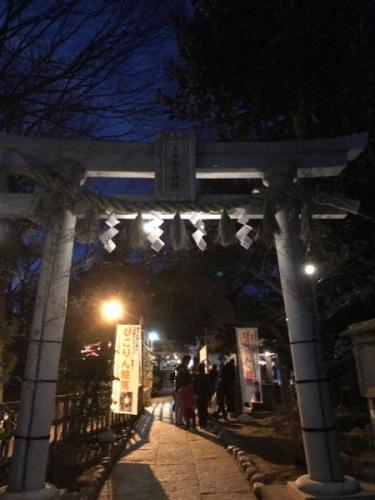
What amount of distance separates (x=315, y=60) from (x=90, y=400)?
926cm

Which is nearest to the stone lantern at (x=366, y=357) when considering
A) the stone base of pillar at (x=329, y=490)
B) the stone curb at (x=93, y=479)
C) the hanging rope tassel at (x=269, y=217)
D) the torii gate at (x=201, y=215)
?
the torii gate at (x=201, y=215)

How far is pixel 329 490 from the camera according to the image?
4.14 metres

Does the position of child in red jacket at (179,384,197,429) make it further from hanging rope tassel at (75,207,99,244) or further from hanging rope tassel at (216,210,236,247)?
hanging rope tassel at (75,207,99,244)

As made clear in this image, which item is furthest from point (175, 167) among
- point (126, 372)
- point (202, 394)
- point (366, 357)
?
point (202, 394)

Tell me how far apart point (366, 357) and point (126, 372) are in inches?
262

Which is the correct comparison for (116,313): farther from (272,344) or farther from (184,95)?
(272,344)

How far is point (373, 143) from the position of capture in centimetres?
902

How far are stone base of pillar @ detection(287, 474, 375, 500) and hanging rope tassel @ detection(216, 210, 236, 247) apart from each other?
114 inches

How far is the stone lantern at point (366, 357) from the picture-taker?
6285 millimetres

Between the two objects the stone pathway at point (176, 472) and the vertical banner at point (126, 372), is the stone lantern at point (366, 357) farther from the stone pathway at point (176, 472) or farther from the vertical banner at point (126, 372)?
the vertical banner at point (126, 372)

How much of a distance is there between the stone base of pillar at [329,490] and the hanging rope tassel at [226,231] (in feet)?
9.53

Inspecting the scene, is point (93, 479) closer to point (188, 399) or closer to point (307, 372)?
point (307, 372)

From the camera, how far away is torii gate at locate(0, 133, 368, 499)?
4.29 metres

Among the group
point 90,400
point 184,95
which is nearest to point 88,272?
point 90,400
